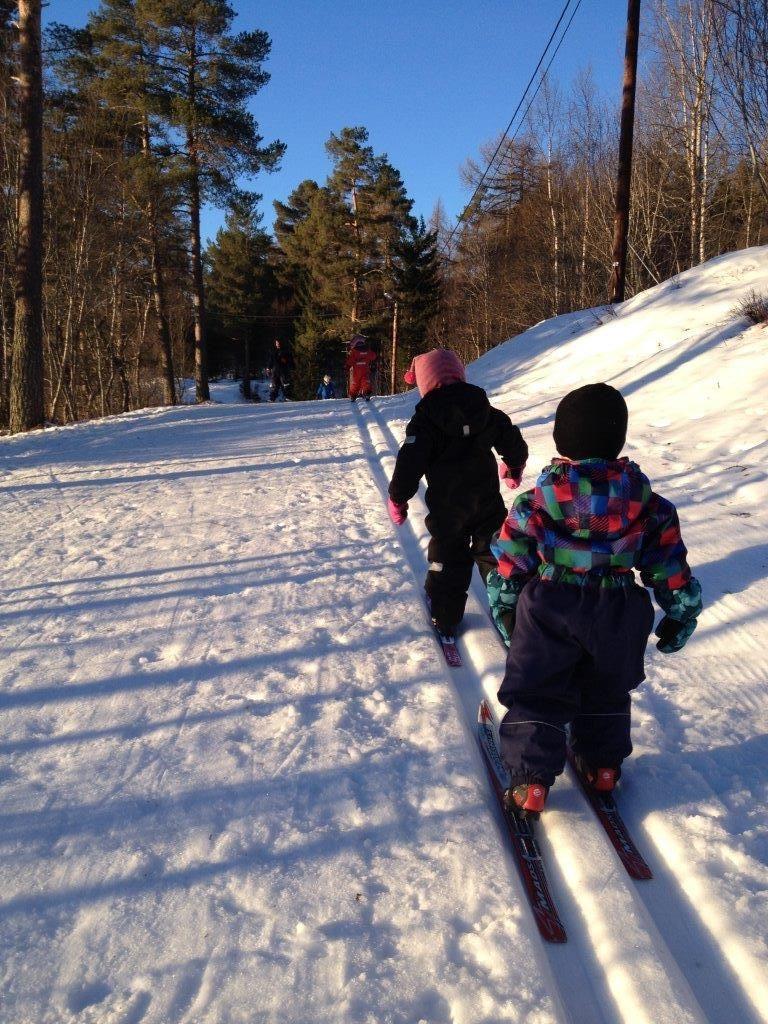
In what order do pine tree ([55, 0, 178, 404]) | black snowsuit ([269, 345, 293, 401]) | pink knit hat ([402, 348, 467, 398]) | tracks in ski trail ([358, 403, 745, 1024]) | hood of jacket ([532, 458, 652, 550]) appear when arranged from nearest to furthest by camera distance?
tracks in ski trail ([358, 403, 745, 1024]) < hood of jacket ([532, 458, 652, 550]) < pink knit hat ([402, 348, 467, 398]) < pine tree ([55, 0, 178, 404]) < black snowsuit ([269, 345, 293, 401])

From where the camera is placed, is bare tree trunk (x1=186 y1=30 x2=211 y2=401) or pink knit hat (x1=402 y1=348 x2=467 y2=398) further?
bare tree trunk (x1=186 y1=30 x2=211 y2=401)

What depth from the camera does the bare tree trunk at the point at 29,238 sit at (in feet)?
30.4

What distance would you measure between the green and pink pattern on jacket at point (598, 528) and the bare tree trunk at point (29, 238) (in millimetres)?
10074

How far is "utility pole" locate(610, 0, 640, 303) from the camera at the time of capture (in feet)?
39.3

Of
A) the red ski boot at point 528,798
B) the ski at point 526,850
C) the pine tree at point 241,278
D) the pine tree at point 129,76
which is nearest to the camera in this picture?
the ski at point 526,850

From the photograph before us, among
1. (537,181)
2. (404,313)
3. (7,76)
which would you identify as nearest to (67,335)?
(7,76)

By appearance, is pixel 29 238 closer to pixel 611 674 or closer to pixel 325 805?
pixel 325 805

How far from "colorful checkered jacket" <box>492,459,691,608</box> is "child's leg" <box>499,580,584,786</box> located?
0.32ft

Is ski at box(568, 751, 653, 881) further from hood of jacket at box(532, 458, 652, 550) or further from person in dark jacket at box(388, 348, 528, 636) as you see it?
person in dark jacket at box(388, 348, 528, 636)

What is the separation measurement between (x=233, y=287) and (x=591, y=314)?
29981 millimetres

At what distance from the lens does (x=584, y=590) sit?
189 cm

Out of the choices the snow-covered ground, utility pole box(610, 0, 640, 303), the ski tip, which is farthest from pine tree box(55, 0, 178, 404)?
the ski tip

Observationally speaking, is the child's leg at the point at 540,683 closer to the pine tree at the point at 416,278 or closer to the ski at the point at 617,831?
the ski at the point at 617,831

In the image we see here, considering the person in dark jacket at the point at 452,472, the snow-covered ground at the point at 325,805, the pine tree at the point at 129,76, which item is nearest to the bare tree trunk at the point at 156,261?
the pine tree at the point at 129,76
